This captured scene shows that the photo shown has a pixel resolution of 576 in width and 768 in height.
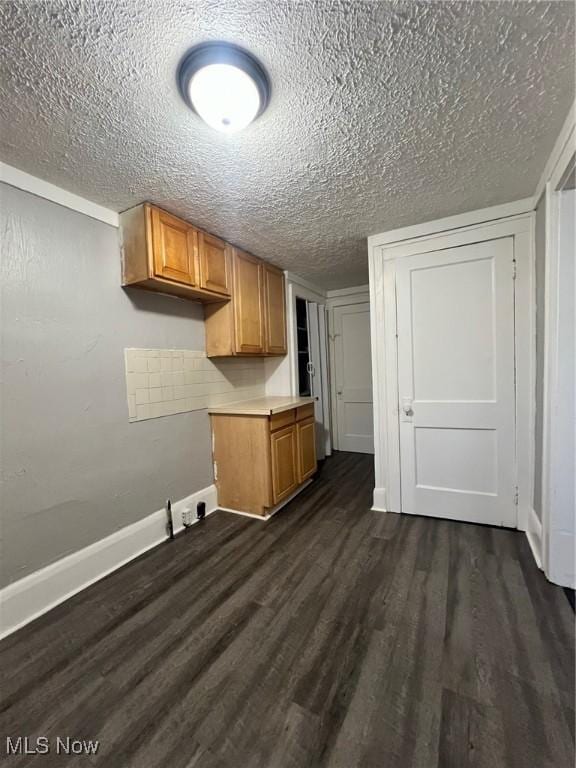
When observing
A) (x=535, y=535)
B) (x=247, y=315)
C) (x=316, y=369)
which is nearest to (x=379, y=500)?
(x=535, y=535)

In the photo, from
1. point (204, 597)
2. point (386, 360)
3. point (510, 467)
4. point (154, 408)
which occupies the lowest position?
point (204, 597)

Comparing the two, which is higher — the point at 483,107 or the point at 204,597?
the point at 483,107

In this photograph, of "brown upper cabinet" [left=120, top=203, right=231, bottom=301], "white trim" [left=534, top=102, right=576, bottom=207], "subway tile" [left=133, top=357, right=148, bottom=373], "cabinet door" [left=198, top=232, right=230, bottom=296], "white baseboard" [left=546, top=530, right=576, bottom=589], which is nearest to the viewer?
"white trim" [left=534, top=102, right=576, bottom=207]

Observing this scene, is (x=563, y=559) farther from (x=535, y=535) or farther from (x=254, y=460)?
(x=254, y=460)

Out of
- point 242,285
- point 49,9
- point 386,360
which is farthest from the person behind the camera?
point 242,285

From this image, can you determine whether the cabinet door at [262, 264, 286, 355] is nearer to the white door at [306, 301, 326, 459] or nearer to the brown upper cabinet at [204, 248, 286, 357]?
the brown upper cabinet at [204, 248, 286, 357]

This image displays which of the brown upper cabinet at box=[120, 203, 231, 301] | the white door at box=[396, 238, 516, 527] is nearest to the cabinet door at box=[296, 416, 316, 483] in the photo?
the white door at box=[396, 238, 516, 527]

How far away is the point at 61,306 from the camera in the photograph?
178 cm

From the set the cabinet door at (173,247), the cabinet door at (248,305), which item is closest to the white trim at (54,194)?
the cabinet door at (173,247)

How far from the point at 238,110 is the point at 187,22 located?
0.28 m

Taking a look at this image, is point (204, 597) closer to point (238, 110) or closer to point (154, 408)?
point (154, 408)

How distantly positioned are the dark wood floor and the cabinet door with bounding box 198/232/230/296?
1997mm

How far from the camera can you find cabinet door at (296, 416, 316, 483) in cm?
305

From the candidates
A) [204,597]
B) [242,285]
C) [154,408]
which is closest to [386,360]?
[242,285]
